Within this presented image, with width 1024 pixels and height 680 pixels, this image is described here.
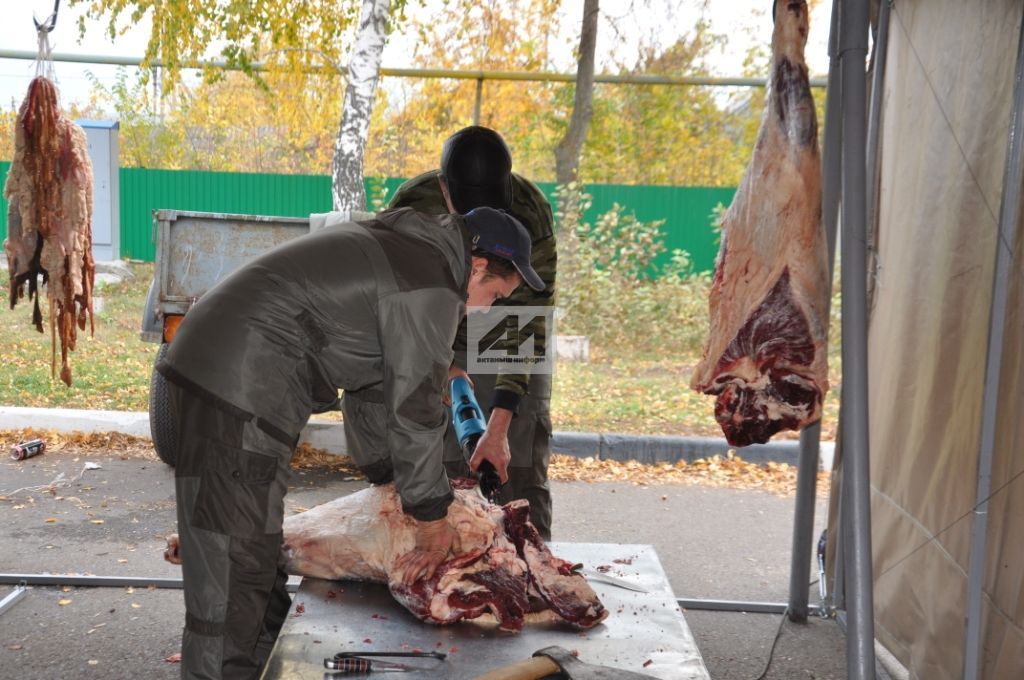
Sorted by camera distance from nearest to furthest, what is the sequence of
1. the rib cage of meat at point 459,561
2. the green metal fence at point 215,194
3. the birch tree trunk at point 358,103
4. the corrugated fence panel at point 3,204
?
the rib cage of meat at point 459,561 < the birch tree trunk at point 358,103 < the corrugated fence panel at point 3,204 < the green metal fence at point 215,194

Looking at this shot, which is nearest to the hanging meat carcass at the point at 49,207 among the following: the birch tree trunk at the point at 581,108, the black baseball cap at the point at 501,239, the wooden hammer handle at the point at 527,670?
the black baseball cap at the point at 501,239

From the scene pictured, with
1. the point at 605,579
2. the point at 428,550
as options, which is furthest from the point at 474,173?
the point at 605,579

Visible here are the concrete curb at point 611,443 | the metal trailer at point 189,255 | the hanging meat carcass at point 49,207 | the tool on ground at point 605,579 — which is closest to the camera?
the tool on ground at point 605,579

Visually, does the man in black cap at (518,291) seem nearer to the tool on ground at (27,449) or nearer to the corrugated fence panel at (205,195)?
the tool on ground at (27,449)

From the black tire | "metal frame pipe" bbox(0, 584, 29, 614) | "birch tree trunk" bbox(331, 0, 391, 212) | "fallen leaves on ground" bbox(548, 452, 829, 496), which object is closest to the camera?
"metal frame pipe" bbox(0, 584, 29, 614)

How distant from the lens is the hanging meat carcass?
4.17 m

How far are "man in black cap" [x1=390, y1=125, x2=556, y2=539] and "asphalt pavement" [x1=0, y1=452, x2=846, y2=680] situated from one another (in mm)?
1185

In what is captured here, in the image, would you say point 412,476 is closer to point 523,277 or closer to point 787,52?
point 523,277

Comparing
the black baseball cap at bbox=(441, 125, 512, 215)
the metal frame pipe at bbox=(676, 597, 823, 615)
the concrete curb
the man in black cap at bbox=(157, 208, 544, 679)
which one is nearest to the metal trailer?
the concrete curb

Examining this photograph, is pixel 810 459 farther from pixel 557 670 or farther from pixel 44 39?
pixel 44 39

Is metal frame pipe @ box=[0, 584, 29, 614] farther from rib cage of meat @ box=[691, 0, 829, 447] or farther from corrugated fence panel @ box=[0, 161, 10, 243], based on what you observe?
corrugated fence panel @ box=[0, 161, 10, 243]

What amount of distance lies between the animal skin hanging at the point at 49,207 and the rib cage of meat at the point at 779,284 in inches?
116

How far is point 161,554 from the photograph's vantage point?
520 centimetres

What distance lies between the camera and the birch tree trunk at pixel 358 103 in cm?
812
